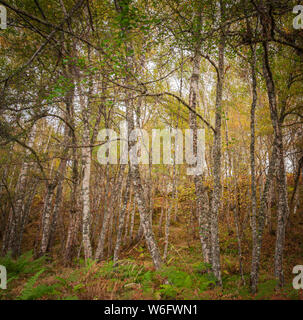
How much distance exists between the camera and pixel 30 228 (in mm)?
14914

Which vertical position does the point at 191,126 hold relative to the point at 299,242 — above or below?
above

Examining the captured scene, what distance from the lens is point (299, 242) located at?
918 cm

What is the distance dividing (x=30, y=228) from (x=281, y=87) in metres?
19.2

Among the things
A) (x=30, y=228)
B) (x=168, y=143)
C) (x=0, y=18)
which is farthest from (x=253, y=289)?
(x=30, y=228)
